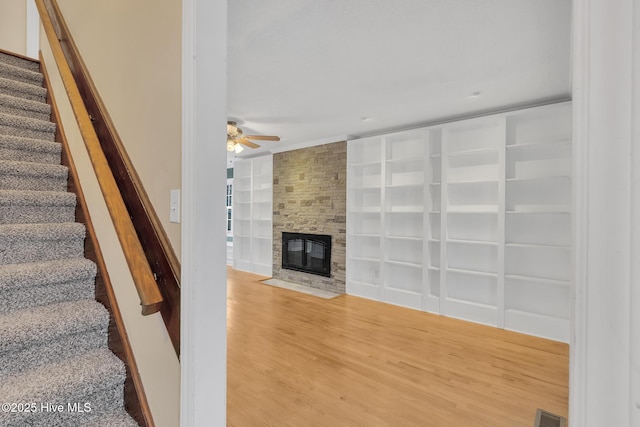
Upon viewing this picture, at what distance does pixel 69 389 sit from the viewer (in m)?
1.23

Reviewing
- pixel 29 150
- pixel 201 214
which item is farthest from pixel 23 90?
pixel 201 214

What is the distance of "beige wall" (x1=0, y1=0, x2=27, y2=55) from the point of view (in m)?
3.18

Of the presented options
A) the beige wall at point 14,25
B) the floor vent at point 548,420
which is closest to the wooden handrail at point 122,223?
the beige wall at point 14,25

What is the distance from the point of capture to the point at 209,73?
1.09 m

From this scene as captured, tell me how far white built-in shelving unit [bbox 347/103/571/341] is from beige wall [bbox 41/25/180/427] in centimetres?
359

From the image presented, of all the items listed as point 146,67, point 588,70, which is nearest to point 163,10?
point 146,67

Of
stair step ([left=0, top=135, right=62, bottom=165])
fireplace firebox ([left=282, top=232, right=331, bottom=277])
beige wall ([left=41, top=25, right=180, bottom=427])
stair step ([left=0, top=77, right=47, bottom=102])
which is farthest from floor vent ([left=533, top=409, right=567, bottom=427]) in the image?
stair step ([left=0, top=77, right=47, bottom=102])

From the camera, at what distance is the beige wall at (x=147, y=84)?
118 centimetres

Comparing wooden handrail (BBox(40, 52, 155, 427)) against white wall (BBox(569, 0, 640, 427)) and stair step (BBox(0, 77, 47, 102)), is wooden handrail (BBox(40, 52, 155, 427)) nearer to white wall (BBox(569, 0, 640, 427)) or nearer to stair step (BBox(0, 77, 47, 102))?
stair step (BBox(0, 77, 47, 102))

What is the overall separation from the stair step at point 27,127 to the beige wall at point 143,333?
70 centimetres

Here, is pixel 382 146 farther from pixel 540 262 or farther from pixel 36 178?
pixel 36 178

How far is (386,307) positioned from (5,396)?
394cm

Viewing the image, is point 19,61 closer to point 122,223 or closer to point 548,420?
point 122,223

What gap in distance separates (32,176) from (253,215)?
4.89 metres
